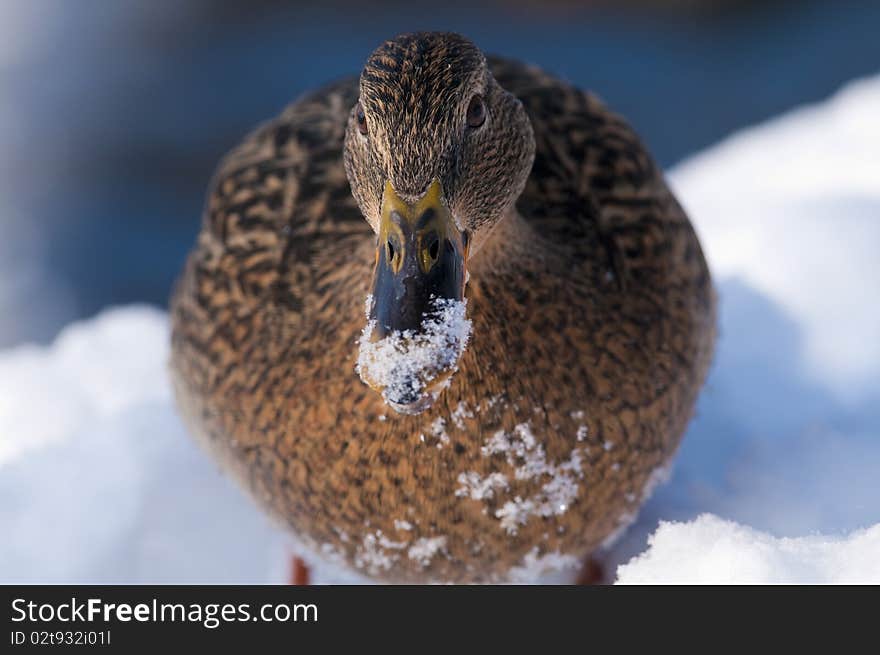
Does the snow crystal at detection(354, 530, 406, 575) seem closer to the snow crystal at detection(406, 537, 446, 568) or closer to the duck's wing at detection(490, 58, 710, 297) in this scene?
the snow crystal at detection(406, 537, 446, 568)

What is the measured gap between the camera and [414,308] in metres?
1.59

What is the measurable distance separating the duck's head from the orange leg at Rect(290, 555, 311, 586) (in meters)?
1.35

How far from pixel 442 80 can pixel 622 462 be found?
918 millimetres

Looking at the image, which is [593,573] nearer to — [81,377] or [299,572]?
[299,572]

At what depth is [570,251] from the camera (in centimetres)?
225

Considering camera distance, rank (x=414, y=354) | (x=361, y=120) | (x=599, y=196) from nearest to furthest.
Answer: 1. (x=414, y=354)
2. (x=361, y=120)
3. (x=599, y=196)

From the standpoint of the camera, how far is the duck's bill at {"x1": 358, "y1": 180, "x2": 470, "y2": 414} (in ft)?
5.16

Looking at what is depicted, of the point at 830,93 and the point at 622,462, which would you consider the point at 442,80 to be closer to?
the point at 622,462

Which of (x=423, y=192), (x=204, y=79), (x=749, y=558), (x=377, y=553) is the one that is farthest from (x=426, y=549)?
(x=204, y=79)

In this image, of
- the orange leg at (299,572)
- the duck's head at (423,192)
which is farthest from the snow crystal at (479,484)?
the orange leg at (299,572)

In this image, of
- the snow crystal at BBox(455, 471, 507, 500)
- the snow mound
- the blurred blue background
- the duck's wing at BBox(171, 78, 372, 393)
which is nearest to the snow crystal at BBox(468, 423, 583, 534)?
the snow crystal at BBox(455, 471, 507, 500)

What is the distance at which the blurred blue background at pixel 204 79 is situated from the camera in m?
4.34

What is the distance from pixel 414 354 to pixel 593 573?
135 centimetres

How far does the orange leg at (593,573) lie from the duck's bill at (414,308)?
4.08 ft
